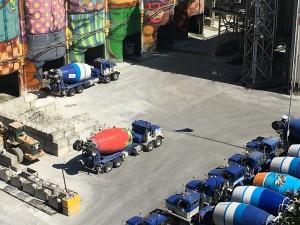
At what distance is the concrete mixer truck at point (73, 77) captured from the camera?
2181 inches

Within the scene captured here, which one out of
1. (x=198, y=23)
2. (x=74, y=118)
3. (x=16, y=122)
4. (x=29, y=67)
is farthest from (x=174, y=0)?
(x=16, y=122)

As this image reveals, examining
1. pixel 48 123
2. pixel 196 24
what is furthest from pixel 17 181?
pixel 196 24

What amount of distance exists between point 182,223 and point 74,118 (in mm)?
16639

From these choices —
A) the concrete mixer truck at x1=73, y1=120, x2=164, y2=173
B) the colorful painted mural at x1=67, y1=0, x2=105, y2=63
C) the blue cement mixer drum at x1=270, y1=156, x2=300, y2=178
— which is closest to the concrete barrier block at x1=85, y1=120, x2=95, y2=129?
the concrete mixer truck at x1=73, y1=120, x2=164, y2=173

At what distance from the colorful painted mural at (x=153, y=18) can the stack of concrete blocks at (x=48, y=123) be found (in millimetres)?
19931

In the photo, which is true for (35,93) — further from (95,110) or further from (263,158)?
(263,158)

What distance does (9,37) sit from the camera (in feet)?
Result: 175

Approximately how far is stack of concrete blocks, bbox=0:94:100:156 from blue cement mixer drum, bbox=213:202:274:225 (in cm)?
1545

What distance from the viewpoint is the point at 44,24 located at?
56031 mm

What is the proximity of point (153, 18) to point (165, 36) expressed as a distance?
18.4 feet

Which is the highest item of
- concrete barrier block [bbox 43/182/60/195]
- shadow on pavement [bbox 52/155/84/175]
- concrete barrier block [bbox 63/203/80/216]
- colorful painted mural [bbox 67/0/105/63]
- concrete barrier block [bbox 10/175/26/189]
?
colorful painted mural [bbox 67/0/105/63]

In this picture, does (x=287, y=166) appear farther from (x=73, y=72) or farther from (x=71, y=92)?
(x=73, y=72)

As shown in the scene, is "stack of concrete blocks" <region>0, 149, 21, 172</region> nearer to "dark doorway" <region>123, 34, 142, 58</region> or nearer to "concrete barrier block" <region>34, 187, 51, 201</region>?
"concrete barrier block" <region>34, 187, 51, 201</region>

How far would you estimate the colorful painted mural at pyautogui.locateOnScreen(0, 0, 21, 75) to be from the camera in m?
52.4
